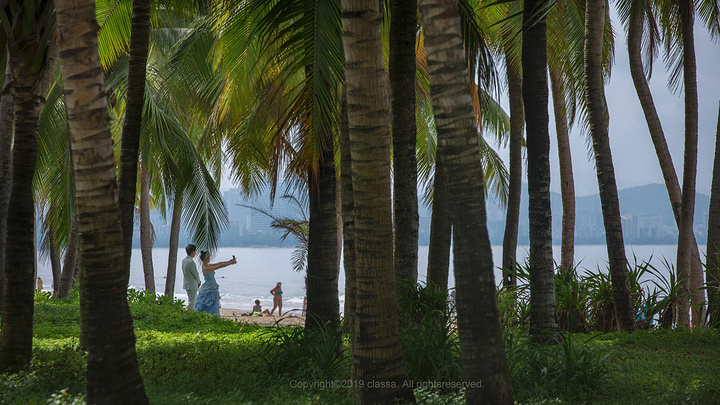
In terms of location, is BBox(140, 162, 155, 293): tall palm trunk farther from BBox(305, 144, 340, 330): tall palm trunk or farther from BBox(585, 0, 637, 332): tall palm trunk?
BBox(585, 0, 637, 332): tall palm trunk

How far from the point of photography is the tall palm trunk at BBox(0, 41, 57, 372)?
536 centimetres

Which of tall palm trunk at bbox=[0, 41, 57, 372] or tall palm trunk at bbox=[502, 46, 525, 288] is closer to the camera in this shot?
tall palm trunk at bbox=[0, 41, 57, 372]

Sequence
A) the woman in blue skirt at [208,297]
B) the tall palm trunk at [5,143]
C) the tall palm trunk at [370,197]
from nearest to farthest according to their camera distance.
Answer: the tall palm trunk at [370,197]
the tall palm trunk at [5,143]
the woman in blue skirt at [208,297]

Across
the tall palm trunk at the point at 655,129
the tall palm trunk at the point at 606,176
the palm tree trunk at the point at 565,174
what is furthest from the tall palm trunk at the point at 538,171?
the palm tree trunk at the point at 565,174

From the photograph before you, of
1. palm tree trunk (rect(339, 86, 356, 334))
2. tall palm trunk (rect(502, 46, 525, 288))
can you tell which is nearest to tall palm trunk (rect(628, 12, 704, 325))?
tall palm trunk (rect(502, 46, 525, 288))

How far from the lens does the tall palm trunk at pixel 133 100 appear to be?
608 cm

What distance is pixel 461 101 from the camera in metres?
3.67

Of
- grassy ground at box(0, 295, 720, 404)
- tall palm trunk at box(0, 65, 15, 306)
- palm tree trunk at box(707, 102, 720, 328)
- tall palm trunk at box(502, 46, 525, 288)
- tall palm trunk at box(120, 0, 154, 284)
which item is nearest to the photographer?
grassy ground at box(0, 295, 720, 404)

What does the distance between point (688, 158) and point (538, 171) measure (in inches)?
187

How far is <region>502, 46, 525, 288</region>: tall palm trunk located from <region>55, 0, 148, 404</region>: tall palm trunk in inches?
311

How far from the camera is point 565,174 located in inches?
491

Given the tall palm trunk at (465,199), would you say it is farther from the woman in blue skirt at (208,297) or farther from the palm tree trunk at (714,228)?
the woman in blue skirt at (208,297)

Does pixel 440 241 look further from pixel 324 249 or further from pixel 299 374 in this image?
pixel 299 374

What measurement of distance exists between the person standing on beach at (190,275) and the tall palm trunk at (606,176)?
8.06m
